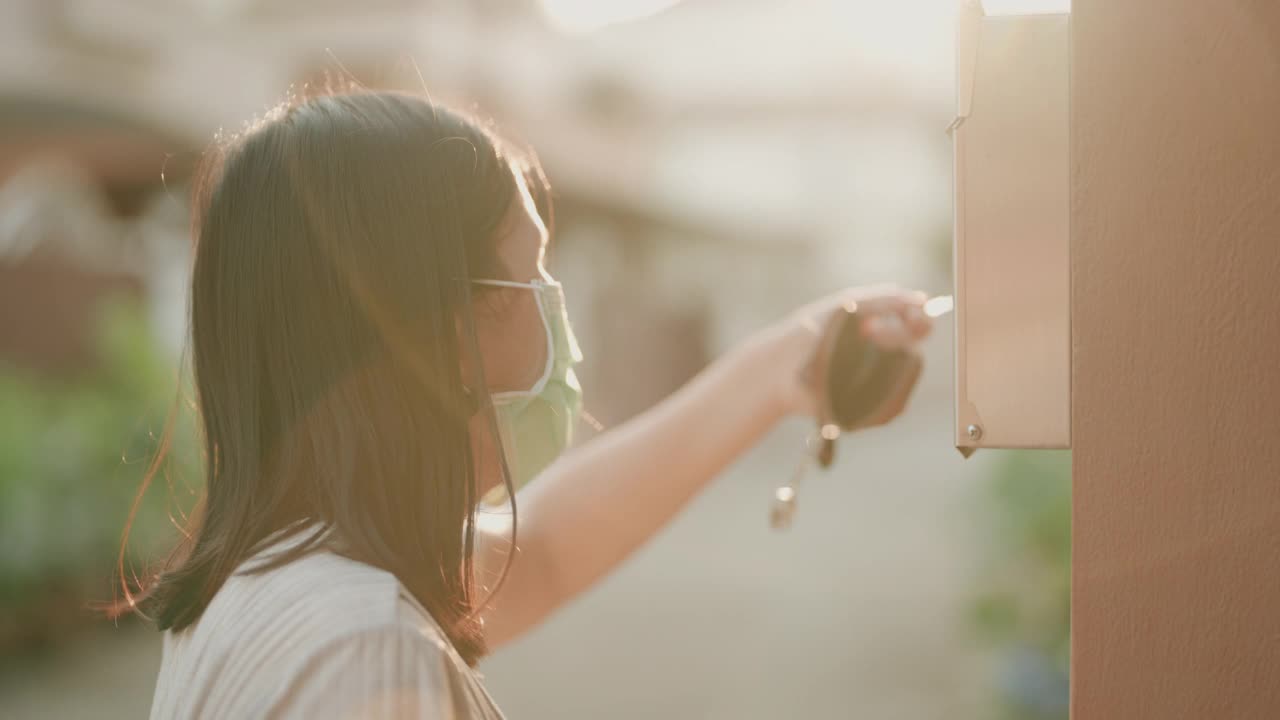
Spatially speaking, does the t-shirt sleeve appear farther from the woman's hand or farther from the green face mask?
the woman's hand

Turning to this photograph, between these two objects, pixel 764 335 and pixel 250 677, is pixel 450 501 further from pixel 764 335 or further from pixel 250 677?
pixel 764 335

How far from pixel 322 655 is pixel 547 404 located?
0.61 m

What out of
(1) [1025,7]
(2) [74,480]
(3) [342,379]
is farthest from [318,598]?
Result: (2) [74,480]

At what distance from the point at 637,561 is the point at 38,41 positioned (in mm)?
6658

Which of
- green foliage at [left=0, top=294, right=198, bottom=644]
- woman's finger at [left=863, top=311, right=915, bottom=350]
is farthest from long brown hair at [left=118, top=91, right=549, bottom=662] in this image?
green foliage at [left=0, top=294, right=198, bottom=644]

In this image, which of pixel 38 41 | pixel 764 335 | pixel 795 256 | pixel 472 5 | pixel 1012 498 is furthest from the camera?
pixel 795 256

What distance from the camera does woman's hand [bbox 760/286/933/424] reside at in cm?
179

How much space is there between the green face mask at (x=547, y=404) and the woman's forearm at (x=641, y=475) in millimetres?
270

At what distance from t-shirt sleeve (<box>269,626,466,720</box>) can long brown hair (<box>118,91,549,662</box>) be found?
0.56 feet

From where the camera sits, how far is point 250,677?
107cm

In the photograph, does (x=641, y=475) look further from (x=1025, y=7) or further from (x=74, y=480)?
(x=74, y=480)

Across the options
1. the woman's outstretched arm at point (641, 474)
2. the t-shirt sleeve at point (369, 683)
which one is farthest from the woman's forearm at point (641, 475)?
the t-shirt sleeve at point (369, 683)

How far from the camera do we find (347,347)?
1.24 m

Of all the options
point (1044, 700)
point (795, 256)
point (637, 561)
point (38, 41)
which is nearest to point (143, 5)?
point (38, 41)
